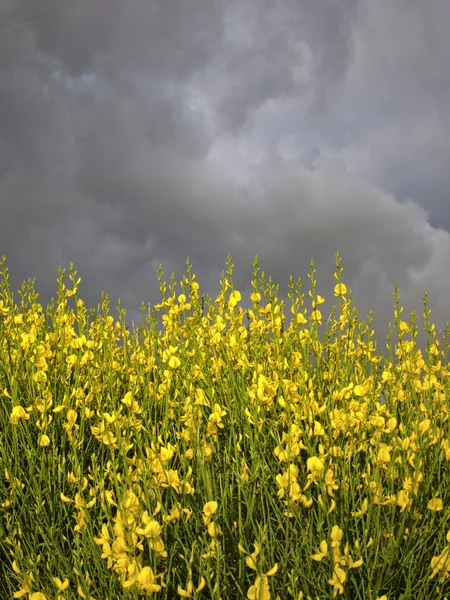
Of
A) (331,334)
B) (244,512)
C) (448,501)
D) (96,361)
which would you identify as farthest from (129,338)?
(448,501)

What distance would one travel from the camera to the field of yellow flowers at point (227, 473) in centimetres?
172

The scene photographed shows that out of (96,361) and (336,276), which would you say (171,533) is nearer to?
(336,276)

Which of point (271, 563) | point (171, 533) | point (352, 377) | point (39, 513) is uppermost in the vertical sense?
point (352, 377)

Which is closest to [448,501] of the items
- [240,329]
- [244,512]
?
[244,512]

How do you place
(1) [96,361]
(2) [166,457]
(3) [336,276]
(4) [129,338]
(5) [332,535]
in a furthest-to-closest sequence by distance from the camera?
(4) [129,338]
(1) [96,361]
(3) [336,276]
(2) [166,457]
(5) [332,535]

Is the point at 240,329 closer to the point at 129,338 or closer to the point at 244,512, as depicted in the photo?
the point at 129,338

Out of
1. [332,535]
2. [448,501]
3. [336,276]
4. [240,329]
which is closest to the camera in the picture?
[332,535]

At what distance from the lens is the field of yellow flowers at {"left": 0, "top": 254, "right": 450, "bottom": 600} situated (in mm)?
1722

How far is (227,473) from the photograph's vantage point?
2.06 m

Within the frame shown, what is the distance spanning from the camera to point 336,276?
2902mm

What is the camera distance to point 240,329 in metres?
3.31

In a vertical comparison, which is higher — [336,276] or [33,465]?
[336,276]

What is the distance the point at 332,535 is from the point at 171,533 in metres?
0.62

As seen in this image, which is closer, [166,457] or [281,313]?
[166,457]
